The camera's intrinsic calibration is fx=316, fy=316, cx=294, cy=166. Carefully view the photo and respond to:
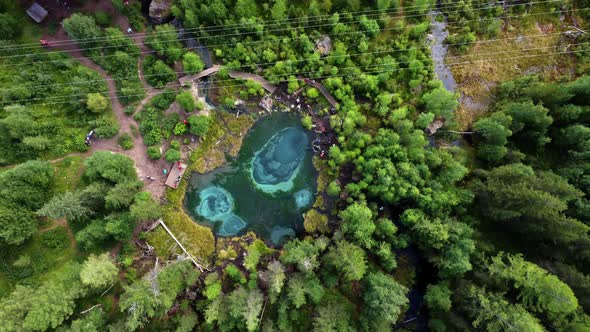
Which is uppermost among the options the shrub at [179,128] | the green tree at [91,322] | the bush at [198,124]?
the bush at [198,124]

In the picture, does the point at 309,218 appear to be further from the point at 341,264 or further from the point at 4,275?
the point at 4,275

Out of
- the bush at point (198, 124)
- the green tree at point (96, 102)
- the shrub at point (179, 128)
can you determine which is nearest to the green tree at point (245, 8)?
the bush at point (198, 124)

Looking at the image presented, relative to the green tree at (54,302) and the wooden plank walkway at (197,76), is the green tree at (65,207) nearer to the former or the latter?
the green tree at (54,302)

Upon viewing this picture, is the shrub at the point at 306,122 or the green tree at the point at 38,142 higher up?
the shrub at the point at 306,122

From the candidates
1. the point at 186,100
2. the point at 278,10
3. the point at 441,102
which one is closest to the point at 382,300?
the point at 441,102

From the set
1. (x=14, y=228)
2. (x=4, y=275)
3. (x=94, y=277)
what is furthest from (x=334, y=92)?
(x=4, y=275)

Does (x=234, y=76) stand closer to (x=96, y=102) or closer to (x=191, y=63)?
(x=191, y=63)

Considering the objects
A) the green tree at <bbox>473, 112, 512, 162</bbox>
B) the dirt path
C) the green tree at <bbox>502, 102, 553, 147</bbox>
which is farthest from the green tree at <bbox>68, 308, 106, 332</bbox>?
the green tree at <bbox>502, 102, 553, 147</bbox>
